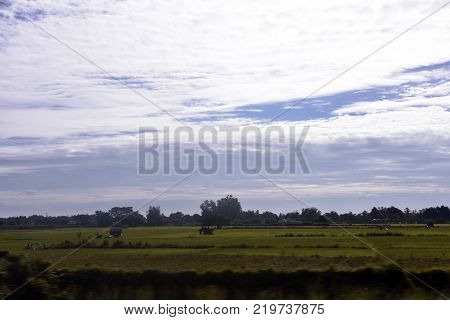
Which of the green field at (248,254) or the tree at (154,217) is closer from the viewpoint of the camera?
the green field at (248,254)

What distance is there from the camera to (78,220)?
7319 cm

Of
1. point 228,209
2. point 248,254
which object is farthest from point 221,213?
point 248,254

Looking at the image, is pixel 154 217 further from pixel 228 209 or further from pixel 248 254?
pixel 248 254

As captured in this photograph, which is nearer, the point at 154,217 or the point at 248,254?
the point at 248,254

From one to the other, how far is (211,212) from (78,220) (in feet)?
62.4

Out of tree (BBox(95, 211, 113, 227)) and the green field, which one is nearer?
the green field

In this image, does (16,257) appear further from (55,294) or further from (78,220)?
(78,220)

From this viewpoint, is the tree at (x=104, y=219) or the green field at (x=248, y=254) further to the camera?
the tree at (x=104, y=219)

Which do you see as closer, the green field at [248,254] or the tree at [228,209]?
the green field at [248,254]

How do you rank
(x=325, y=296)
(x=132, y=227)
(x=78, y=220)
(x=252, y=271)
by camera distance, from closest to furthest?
(x=325, y=296) < (x=252, y=271) < (x=78, y=220) < (x=132, y=227)
